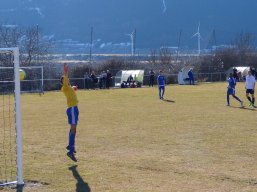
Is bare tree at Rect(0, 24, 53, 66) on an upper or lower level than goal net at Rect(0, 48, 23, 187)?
upper

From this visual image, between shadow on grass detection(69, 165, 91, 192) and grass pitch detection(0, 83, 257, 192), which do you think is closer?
shadow on grass detection(69, 165, 91, 192)

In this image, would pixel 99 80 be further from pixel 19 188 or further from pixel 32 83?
pixel 19 188

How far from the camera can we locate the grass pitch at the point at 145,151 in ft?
34.4

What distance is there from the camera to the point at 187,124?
19.8 metres

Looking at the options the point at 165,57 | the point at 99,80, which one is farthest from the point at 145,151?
the point at 165,57

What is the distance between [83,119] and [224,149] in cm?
928

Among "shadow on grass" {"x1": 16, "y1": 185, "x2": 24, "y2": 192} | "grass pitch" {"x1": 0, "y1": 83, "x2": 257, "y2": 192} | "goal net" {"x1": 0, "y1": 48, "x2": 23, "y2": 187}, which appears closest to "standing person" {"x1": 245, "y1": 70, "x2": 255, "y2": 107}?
"grass pitch" {"x1": 0, "y1": 83, "x2": 257, "y2": 192}

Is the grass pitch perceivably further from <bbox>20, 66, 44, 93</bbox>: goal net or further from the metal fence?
the metal fence

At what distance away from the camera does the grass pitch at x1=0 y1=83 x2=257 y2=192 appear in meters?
10.5

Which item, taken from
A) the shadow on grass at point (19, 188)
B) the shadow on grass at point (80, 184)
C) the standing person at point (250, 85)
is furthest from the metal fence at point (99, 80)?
the shadow on grass at point (19, 188)

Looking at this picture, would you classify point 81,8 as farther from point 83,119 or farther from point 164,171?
point 164,171

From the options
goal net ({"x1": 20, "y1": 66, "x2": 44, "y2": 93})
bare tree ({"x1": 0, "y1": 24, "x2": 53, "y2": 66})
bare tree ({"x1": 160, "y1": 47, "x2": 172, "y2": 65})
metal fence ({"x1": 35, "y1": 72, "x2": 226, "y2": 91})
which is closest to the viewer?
goal net ({"x1": 20, "y1": 66, "x2": 44, "y2": 93})

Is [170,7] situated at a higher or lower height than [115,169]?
higher

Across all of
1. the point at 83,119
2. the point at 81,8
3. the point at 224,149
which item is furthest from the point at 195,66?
the point at 81,8
